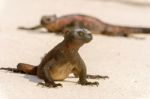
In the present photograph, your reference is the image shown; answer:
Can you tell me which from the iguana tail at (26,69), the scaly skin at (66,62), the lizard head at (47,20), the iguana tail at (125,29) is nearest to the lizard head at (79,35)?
the scaly skin at (66,62)

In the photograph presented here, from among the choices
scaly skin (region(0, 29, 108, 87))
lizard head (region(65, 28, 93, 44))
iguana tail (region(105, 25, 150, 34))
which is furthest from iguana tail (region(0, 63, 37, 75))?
iguana tail (region(105, 25, 150, 34))

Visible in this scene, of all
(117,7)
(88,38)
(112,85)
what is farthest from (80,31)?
(117,7)

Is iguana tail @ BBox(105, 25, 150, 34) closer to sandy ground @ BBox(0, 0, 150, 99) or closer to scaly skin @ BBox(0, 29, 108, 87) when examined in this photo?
sandy ground @ BBox(0, 0, 150, 99)

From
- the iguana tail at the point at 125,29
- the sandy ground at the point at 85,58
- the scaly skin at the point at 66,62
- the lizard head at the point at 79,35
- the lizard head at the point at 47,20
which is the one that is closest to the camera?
the sandy ground at the point at 85,58

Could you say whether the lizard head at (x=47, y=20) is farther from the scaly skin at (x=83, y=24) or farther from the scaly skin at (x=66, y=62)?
the scaly skin at (x=66, y=62)

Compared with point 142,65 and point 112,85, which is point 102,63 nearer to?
point 142,65

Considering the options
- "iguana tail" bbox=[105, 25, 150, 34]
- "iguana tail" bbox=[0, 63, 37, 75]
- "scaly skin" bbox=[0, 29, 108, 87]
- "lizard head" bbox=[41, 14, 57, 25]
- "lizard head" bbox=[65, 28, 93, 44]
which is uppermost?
"lizard head" bbox=[65, 28, 93, 44]

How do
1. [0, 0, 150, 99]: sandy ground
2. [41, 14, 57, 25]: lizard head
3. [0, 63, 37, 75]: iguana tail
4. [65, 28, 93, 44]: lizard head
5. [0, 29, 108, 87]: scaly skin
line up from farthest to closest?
[41, 14, 57, 25]: lizard head, [0, 63, 37, 75]: iguana tail, [0, 29, 108, 87]: scaly skin, [65, 28, 93, 44]: lizard head, [0, 0, 150, 99]: sandy ground
